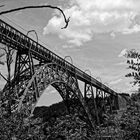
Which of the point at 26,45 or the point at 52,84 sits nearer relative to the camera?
the point at 26,45

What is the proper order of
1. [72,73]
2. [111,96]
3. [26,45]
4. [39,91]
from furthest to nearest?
[111,96] < [72,73] < [39,91] < [26,45]

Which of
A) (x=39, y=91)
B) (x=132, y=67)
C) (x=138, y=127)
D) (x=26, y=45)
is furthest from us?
(x=39, y=91)

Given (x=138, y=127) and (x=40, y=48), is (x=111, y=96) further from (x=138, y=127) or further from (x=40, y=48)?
(x=138, y=127)

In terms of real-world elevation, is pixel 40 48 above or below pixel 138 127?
above

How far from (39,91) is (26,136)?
20.7 metres

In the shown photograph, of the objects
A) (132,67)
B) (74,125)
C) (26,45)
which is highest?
(26,45)

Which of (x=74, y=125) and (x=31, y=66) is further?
(x=31, y=66)

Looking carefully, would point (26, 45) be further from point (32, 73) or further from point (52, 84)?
point (52, 84)

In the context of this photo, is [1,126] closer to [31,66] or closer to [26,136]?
[26,136]

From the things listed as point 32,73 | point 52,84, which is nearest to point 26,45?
point 32,73

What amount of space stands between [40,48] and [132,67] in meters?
22.3

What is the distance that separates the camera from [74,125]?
887cm

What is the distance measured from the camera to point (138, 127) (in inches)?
208

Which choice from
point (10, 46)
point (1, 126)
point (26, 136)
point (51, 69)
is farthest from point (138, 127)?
point (51, 69)
